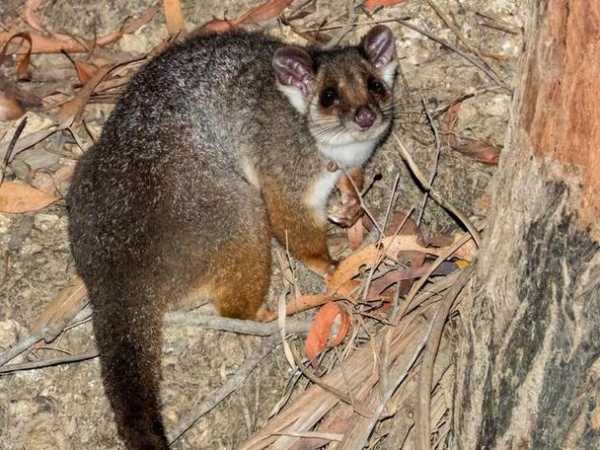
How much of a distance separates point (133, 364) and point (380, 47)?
2.34 metres

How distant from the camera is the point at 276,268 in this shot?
623cm

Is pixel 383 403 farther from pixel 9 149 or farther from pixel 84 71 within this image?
pixel 84 71

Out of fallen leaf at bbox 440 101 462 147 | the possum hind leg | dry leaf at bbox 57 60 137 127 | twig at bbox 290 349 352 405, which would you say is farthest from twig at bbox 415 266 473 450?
dry leaf at bbox 57 60 137 127

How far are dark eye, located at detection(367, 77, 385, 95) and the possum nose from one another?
9.9 inches

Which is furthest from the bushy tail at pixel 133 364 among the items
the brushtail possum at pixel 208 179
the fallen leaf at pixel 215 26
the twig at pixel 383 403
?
the fallen leaf at pixel 215 26

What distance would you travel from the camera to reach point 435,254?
5.88 meters

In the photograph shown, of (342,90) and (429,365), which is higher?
(342,90)

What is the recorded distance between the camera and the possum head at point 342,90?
5695 millimetres

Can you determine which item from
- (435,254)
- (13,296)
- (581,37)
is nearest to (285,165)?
(435,254)

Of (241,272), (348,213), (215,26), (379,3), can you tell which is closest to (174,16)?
(215,26)

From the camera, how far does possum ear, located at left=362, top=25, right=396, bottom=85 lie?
19.2ft

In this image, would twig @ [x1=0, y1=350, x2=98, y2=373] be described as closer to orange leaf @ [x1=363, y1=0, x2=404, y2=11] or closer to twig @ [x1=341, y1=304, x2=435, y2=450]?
twig @ [x1=341, y1=304, x2=435, y2=450]

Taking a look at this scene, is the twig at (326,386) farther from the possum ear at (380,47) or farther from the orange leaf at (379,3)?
the orange leaf at (379,3)

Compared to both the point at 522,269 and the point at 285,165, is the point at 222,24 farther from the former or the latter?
the point at 522,269
